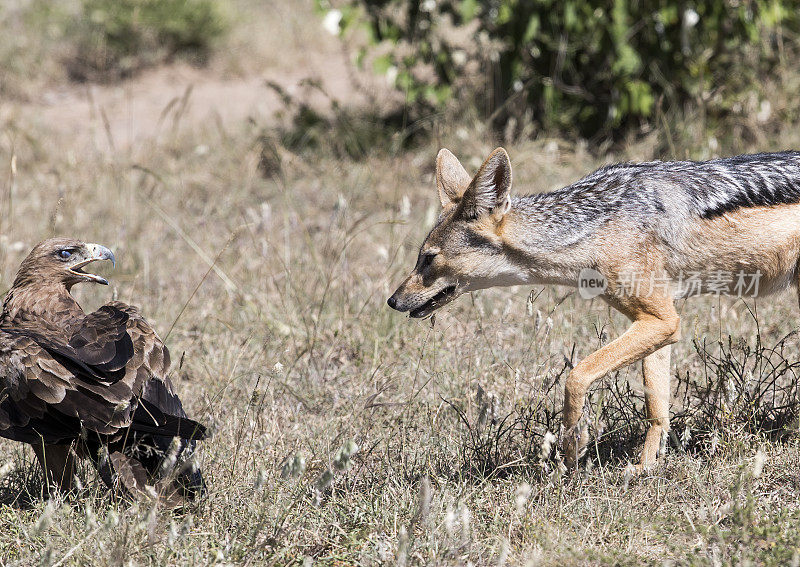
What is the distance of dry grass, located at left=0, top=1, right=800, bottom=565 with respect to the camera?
3439 millimetres

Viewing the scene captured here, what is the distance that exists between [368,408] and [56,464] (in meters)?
1.42

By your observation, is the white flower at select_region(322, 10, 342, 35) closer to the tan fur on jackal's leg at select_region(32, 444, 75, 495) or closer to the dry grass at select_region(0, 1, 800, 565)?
the dry grass at select_region(0, 1, 800, 565)

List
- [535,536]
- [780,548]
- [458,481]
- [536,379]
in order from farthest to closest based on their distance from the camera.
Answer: [536,379], [458,481], [535,536], [780,548]

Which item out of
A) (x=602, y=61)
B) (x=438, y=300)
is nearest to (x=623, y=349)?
(x=438, y=300)

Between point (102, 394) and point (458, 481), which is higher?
point (102, 394)

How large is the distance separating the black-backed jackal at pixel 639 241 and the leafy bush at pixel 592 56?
3200 millimetres

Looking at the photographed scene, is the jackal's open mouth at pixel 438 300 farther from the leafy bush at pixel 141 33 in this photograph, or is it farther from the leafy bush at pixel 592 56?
the leafy bush at pixel 141 33

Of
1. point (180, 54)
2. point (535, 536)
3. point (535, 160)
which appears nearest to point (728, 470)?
point (535, 536)

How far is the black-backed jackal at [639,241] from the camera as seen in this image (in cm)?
404

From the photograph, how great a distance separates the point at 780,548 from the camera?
3.21m

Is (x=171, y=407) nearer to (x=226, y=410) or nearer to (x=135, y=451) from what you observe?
(x=135, y=451)

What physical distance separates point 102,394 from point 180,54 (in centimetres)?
944

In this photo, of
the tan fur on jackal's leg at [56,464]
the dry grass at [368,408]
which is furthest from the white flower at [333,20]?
the tan fur on jackal's leg at [56,464]

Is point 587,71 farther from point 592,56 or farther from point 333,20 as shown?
point 333,20
